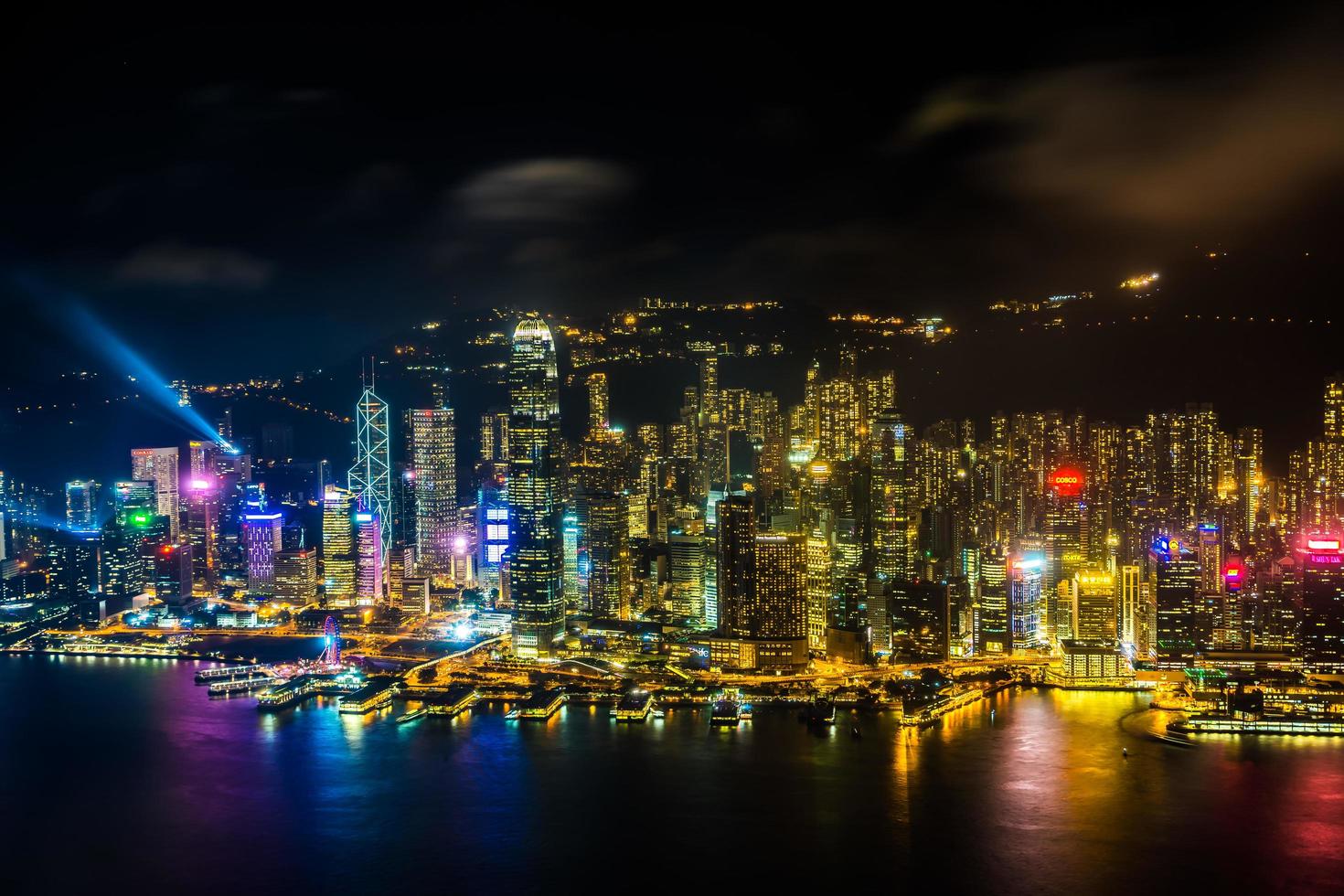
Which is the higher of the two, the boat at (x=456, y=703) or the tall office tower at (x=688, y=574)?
the tall office tower at (x=688, y=574)

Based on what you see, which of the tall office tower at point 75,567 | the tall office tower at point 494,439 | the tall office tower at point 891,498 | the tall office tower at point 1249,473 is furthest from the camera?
the tall office tower at point 494,439

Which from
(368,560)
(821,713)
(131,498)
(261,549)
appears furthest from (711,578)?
(131,498)

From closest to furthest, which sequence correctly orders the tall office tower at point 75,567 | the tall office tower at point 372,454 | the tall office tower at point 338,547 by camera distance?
the tall office tower at point 75,567
the tall office tower at point 338,547
the tall office tower at point 372,454

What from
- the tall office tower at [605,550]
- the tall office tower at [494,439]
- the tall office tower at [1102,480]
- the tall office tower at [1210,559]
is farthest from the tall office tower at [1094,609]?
the tall office tower at [494,439]

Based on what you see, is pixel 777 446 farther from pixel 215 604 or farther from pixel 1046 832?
pixel 1046 832

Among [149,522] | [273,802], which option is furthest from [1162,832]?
[149,522]

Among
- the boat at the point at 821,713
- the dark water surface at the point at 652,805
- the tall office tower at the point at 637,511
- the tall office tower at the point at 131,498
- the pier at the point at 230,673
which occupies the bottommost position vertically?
the dark water surface at the point at 652,805

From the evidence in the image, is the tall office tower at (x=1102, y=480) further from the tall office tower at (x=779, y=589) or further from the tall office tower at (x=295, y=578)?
the tall office tower at (x=295, y=578)

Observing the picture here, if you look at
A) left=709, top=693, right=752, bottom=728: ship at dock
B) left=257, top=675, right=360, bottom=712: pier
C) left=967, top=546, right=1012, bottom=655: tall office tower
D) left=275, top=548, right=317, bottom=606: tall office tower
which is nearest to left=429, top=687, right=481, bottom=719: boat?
left=257, top=675, right=360, bottom=712: pier
